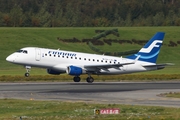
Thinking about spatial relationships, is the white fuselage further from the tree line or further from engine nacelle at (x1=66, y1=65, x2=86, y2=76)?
the tree line

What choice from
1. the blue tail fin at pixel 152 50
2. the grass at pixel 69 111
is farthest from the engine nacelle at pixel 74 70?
the grass at pixel 69 111

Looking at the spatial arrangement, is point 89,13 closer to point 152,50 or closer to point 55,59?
point 152,50

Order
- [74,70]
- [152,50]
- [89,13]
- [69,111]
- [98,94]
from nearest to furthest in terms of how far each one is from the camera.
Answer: [69,111] → [98,94] → [74,70] → [152,50] → [89,13]

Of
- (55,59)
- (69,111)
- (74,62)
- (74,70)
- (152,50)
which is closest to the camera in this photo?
(69,111)

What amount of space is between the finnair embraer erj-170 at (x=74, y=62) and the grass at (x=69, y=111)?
21.5 meters

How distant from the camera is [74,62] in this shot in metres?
62.6

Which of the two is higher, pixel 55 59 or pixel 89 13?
pixel 89 13

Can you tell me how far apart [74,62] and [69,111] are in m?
28.3

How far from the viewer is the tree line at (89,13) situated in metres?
129

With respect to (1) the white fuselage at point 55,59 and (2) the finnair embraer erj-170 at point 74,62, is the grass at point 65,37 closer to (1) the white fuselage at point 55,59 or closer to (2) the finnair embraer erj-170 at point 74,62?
(2) the finnair embraer erj-170 at point 74,62

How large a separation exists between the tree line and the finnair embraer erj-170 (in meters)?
63.8

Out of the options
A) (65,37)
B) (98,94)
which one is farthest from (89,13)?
(98,94)

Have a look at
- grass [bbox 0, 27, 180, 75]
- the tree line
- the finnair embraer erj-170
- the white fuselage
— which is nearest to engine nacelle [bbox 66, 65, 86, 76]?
the finnair embraer erj-170

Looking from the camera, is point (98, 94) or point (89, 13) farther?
point (89, 13)
